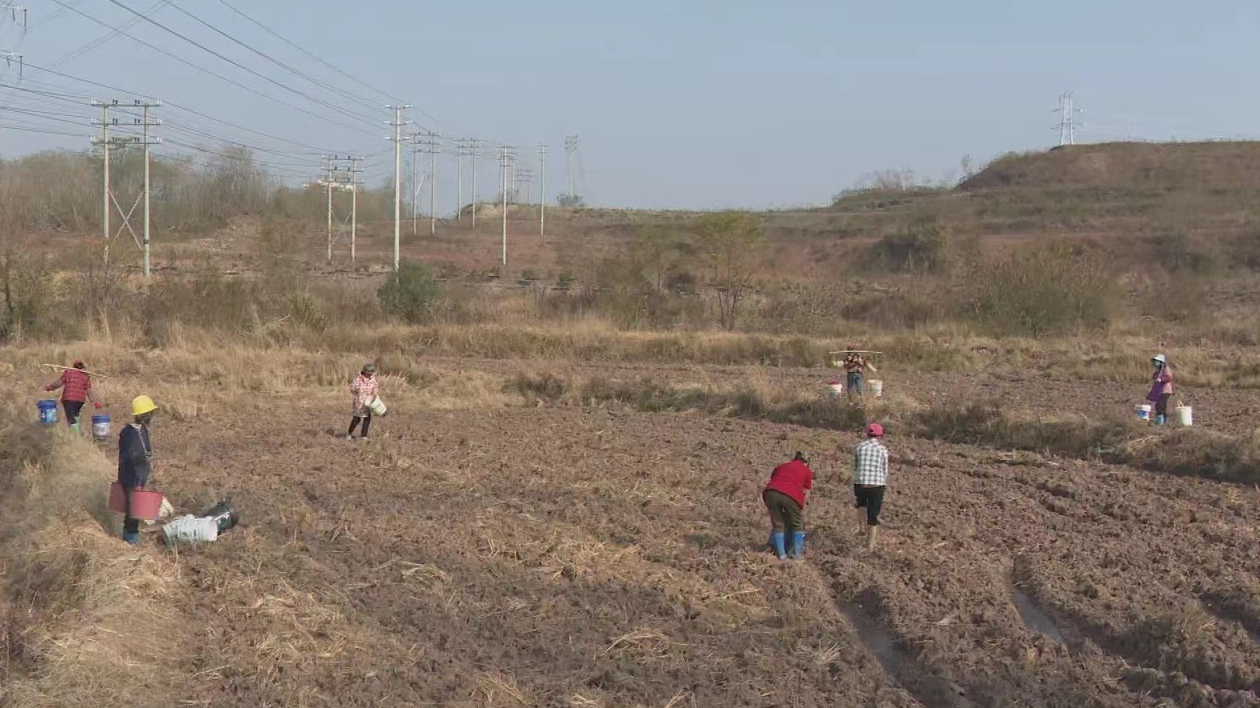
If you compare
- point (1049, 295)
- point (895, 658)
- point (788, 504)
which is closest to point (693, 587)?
point (788, 504)

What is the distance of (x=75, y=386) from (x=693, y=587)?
37.7ft

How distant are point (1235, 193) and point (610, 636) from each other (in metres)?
84.6

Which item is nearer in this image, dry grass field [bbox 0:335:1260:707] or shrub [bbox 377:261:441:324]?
dry grass field [bbox 0:335:1260:707]

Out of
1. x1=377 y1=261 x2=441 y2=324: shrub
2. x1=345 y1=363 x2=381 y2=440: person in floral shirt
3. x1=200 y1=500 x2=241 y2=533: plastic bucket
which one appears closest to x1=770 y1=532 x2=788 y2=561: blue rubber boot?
x1=200 y1=500 x2=241 y2=533: plastic bucket

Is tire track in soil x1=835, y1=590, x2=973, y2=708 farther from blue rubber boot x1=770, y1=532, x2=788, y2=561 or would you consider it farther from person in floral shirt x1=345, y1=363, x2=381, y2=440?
person in floral shirt x1=345, y1=363, x2=381, y2=440

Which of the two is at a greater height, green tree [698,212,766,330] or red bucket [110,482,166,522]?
green tree [698,212,766,330]

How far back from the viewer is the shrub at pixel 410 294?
37.6 metres

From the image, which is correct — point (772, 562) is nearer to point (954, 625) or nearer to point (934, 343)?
point (954, 625)

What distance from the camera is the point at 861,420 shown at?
20.1 meters

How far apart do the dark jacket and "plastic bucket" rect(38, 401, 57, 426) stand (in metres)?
7.36

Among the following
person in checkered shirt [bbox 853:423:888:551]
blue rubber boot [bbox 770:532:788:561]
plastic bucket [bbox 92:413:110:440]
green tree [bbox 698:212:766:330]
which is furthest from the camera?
green tree [bbox 698:212:766:330]

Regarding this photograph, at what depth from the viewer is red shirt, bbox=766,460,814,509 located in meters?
10.5

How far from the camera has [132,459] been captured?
395 inches

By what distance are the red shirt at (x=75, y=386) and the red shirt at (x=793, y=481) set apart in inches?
450
